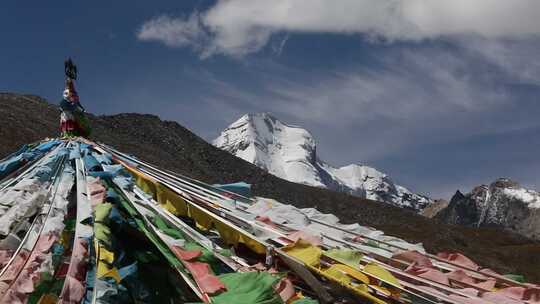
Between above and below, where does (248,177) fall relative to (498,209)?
below

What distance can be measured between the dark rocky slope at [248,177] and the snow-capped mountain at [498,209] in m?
65.9

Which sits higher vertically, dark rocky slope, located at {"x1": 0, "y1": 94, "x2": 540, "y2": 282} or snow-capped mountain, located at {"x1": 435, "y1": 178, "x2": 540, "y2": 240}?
snow-capped mountain, located at {"x1": 435, "y1": 178, "x2": 540, "y2": 240}

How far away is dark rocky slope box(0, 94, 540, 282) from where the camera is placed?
36969 millimetres

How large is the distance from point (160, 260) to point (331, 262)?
40.7 inches

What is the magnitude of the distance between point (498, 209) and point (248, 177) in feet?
295

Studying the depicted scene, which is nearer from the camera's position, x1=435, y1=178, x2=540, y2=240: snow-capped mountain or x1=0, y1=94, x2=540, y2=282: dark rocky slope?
x1=0, y1=94, x2=540, y2=282: dark rocky slope

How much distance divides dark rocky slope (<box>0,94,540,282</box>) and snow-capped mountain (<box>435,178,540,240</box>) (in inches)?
2596

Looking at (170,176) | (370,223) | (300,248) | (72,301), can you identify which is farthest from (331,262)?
(370,223)

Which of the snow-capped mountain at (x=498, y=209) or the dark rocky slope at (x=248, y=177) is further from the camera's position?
the snow-capped mountain at (x=498, y=209)

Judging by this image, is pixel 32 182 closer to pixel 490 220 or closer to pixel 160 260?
pixel 160 260

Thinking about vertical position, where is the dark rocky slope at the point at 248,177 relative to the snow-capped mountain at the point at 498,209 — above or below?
below

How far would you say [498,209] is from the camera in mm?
127938

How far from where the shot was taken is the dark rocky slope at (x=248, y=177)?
36969 millimetres

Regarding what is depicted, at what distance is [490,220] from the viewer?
12544 centimetres
